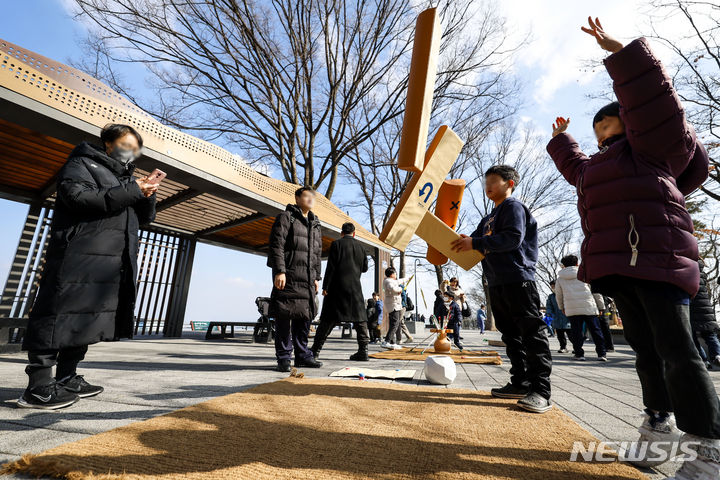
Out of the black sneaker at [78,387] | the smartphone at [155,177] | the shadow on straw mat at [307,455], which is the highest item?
the smartphone at [155,177]

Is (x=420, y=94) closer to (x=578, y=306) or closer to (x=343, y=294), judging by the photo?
(x=343, y=294)

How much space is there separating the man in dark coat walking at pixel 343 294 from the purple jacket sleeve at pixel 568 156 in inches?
123

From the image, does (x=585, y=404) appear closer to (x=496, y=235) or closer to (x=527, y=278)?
(x=527, y=278)

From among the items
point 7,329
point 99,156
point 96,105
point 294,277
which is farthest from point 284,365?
point 7,329

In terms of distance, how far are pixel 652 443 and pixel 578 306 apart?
16.8ft

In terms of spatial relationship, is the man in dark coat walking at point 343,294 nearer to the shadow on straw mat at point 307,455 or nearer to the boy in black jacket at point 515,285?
the boy in black jacket at point 515,285

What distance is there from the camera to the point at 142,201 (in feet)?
8.17

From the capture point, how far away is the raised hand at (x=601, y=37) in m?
1.57

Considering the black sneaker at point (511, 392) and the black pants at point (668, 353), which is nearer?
the black pants at point (668, 353)

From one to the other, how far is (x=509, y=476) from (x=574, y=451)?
47 centimetres

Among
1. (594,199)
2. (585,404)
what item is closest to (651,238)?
(594,199)

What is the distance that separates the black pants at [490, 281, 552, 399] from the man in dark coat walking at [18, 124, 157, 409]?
2.67 meters

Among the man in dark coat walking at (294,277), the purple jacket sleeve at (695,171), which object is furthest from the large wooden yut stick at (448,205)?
the man in dark coat walking at (294,277)

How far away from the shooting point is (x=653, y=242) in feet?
4.60
